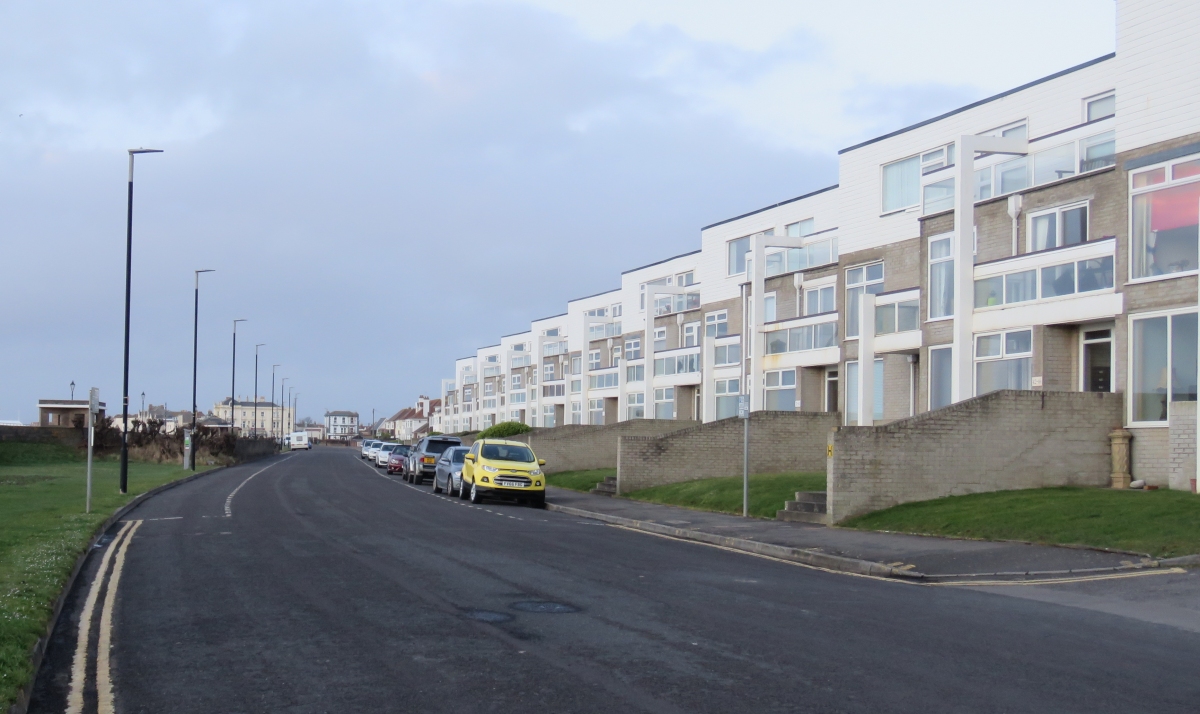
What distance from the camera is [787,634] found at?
9.88m

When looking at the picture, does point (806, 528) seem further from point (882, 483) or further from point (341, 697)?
point (341, 697)

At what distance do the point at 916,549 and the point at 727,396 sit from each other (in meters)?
27.0

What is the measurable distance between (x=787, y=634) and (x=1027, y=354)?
17.1m

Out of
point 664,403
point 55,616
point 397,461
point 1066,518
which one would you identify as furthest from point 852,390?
point 397,461

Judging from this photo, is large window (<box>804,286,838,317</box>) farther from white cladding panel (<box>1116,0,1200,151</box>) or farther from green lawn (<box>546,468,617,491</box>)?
white cladding panel (<box>1116,0,1200,151</box>)

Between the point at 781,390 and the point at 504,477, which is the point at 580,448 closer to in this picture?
the point at 781,390

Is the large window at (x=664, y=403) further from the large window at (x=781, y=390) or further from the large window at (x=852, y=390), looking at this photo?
the large window at (x=852, y=390)

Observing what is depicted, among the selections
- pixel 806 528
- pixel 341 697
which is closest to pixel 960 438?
pixel 806 528

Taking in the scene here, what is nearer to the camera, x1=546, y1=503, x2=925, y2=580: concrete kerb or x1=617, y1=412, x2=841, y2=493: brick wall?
x1=546, y1=503, x2=925, y2=580: concrete kerb

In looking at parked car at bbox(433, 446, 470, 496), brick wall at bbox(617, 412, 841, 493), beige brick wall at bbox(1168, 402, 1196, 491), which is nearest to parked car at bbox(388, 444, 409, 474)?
parked car at bbox(433, 446, 470, 496)

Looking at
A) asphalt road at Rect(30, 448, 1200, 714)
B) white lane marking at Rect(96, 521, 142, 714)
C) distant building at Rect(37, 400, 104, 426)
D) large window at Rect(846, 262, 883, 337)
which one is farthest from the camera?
distant building at Rect(37, 400, 104, 426)

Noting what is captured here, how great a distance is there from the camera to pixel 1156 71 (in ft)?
72.4

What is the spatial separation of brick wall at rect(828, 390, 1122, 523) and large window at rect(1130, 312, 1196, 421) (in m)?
0.91

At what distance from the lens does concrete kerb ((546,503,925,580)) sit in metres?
15.5
